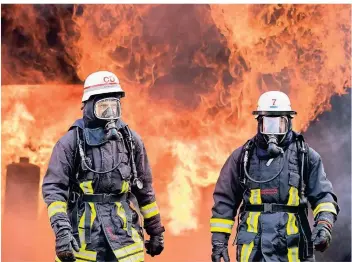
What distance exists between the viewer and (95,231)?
24.0 feet

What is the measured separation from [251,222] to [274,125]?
899 mm

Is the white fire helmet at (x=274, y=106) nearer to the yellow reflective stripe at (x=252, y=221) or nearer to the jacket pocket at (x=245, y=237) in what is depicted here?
the yellow reflective stripe at (x=252, y=221)

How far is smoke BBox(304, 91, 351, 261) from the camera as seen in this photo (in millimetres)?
12680

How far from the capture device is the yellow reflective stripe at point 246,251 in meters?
7.55

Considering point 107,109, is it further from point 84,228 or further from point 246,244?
point 246,244

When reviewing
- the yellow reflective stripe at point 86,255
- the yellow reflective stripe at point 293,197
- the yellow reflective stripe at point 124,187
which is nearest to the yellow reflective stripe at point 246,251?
the yellow reflective stripe at point 293,197

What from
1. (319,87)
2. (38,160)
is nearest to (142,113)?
(38,160)

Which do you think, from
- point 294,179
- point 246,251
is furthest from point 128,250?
point 294,179

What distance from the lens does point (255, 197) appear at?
25.0 feet

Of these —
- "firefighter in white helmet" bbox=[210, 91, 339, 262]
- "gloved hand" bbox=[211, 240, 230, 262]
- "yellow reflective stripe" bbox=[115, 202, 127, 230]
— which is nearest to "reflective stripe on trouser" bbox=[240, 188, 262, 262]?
"firefighter in white helmet" bbox=[210, 91, 339, 262]

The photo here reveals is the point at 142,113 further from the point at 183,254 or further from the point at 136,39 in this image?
the point at 183,254

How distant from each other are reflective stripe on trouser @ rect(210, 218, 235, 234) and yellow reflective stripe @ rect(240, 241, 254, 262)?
0.25 m

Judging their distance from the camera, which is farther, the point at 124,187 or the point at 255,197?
the point at 255,197

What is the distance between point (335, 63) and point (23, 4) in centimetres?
455
